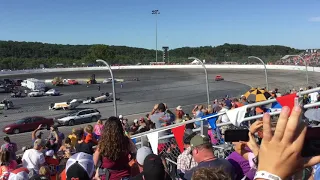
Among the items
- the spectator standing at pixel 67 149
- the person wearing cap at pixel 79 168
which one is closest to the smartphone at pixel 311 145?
the person wearing cap at pixel 79 168

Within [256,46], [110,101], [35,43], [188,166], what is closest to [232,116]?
[188,166]

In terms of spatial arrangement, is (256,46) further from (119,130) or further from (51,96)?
(119,130)

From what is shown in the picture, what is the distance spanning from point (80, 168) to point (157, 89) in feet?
160

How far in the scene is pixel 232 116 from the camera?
183 inches

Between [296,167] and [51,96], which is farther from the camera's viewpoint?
[51,96]

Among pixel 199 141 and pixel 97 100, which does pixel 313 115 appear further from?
pixel 97 100

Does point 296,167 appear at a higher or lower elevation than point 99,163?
higher

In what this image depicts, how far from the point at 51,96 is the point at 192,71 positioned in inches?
1696

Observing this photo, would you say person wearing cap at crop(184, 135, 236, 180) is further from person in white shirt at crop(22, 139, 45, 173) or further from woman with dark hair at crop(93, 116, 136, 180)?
person in white shirt at crop(22, 139, 45, 173)

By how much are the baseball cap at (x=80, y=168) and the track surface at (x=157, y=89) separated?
1685 centimetres

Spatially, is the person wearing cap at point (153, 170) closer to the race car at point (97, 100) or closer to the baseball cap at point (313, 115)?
the baseball cap at point (313, 115)

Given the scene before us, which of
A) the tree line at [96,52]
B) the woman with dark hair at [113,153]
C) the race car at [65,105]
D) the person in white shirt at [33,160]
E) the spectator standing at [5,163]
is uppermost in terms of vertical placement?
the tree line at [96,52]

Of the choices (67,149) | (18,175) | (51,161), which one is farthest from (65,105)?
(18,175)

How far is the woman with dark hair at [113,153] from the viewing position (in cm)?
431
